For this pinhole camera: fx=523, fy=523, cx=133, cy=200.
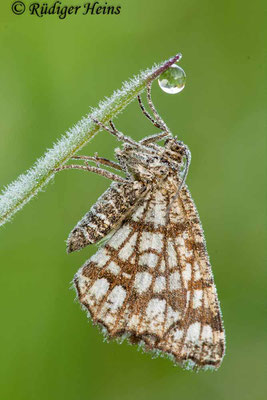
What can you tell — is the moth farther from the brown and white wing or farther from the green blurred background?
the green blurred background

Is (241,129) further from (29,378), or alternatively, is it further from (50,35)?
(29,378)

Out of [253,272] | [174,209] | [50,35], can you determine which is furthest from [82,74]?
[253,272]

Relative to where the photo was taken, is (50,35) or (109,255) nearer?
(109,255)

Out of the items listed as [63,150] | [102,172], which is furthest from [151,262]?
[63,150]

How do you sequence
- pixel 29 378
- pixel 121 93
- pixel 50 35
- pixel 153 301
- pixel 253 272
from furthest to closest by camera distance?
pixel 253 272, pixel 50 35, pixel 29 378, pixel 153 301, pixel 121 93

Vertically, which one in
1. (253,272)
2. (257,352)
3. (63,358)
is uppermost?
(253,272)

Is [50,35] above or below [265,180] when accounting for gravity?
below
